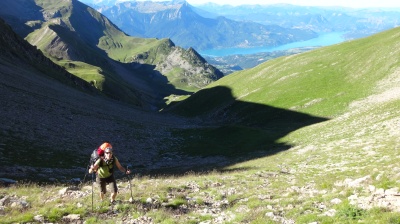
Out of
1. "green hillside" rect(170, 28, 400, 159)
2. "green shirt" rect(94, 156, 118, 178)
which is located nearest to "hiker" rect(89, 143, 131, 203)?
"green shirt" rect(94, 156, 118, 178)

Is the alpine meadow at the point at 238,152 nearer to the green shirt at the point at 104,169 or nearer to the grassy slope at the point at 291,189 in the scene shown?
the grassy slope at the point at 291,189

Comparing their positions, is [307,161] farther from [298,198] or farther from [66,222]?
[66,222]

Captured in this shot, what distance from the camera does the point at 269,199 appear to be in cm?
1644

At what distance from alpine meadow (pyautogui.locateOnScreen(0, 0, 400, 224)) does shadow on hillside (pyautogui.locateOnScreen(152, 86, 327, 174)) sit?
33 centimetres

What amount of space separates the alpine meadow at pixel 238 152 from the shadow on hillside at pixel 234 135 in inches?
13.1

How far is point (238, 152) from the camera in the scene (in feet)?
148

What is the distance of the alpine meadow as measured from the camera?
47.2 feet

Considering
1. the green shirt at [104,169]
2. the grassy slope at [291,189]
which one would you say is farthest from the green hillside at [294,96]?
the green shirt at [104,169]

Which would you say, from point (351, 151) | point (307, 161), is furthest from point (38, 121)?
point (351, 151)

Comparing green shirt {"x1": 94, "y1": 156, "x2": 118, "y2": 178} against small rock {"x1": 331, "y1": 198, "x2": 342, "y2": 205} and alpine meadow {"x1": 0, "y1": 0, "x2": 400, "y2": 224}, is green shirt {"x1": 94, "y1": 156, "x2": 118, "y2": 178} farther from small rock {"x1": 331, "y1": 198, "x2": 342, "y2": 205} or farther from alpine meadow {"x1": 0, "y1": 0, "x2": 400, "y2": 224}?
small rock {"x1": 331, "y1": 198, "x2": 342, "y2": 205}

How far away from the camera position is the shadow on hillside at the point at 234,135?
131ft

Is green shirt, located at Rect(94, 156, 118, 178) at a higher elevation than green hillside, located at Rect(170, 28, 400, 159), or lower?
lower

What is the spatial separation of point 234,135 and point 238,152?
10443 millimetres

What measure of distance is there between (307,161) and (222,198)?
493 inches
